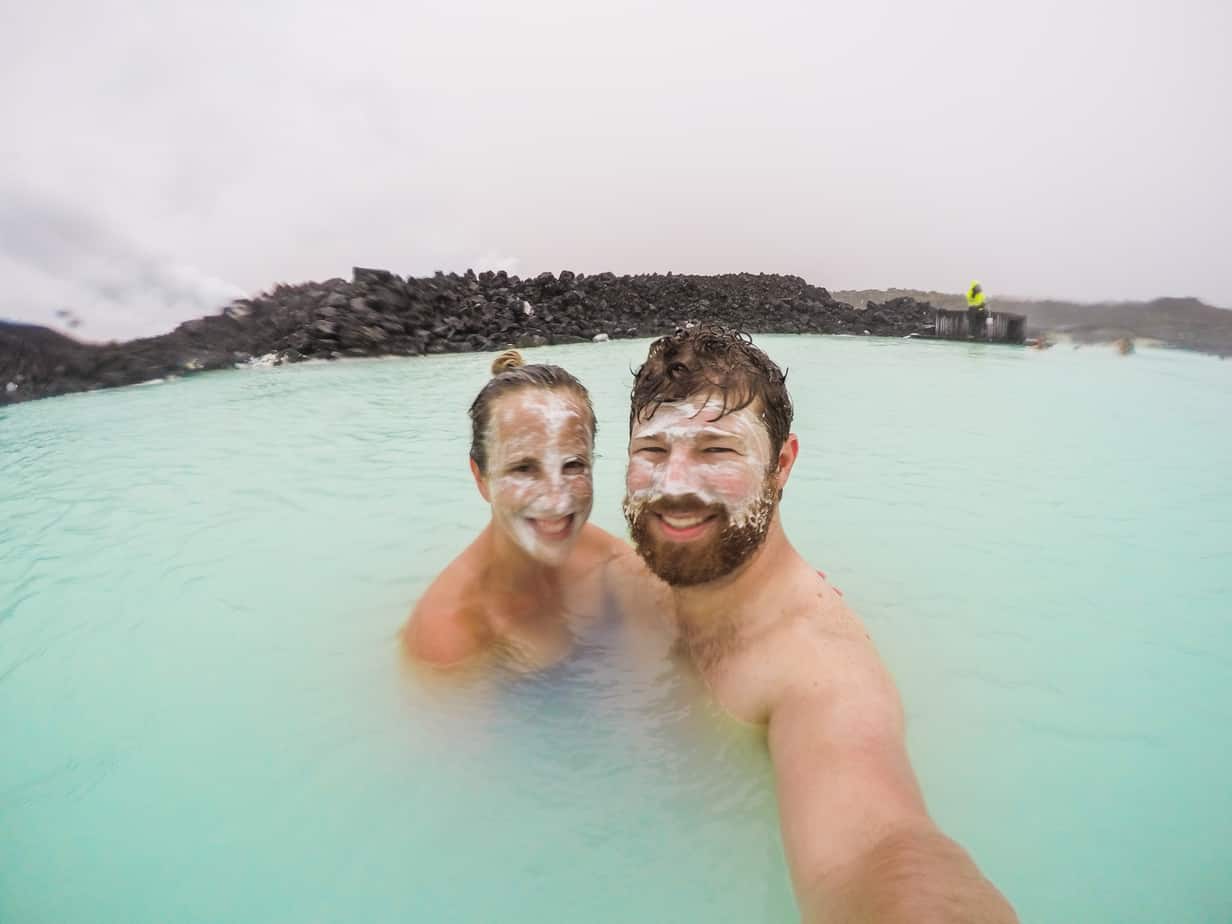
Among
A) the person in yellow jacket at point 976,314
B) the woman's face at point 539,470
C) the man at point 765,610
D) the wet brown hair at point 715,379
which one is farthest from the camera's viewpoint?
the person in yellow jacket at point 976,314

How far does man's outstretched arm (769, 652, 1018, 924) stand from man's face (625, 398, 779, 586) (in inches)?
22.3

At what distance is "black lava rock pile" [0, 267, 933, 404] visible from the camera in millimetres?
16906

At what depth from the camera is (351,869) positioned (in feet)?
7.70

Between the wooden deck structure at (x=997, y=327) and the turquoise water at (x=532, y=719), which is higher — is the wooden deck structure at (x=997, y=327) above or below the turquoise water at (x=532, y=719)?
above

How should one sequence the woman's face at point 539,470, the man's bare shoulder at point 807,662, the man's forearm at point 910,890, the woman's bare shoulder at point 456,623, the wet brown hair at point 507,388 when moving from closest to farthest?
1. the man's forearm at point 910,890
2. the man's bare shoulder at point 807,662
3. the woman's face at point 539,470
4. the wet brown hair at point 507,388
5. the woman's bare shoulder at point 456,623

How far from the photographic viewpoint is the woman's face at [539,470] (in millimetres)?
2826

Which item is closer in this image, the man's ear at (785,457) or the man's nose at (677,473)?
the man's nose at (677,473)

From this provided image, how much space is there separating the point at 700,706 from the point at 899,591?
2.28 meters

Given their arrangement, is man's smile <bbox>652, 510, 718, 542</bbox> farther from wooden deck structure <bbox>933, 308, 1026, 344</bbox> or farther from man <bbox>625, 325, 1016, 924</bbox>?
wooden deck structure <bbox>933, 308, 1026, 344</bbox>

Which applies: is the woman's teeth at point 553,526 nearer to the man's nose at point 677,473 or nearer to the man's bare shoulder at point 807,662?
the man's nose at point 677,473

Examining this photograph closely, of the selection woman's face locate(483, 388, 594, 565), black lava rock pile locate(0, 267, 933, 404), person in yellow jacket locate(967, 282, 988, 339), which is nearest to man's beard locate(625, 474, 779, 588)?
woman's face locate(483, 388, 594, 565)

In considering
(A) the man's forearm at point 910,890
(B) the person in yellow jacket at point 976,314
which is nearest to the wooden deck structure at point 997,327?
(B) the person in yellow jacket at point 976,314

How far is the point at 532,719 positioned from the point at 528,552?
0.74 m

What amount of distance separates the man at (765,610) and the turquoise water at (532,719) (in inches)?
17.0
